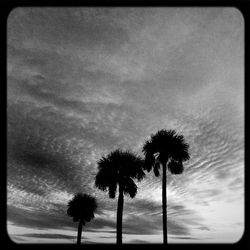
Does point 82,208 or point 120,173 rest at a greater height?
point 120,173

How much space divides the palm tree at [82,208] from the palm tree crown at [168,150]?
18.3 meters

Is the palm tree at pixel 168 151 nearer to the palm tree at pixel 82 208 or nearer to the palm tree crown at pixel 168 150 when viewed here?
the palm tree crown at pixel 168 150

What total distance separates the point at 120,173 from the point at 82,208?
1598 cm

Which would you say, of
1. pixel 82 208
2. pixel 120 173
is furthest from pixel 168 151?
pixel 82 208

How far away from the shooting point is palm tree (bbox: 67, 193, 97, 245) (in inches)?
1537

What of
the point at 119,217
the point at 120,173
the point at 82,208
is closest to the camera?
the point at 119,217

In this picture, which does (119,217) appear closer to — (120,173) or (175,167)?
(120,173)

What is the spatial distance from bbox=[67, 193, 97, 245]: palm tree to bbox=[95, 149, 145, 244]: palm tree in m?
14.6

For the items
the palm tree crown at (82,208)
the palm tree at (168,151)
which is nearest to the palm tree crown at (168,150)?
the palm tree at (168,151)

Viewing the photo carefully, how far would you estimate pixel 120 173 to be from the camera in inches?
1030

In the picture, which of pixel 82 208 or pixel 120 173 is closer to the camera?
pixel 120 173
